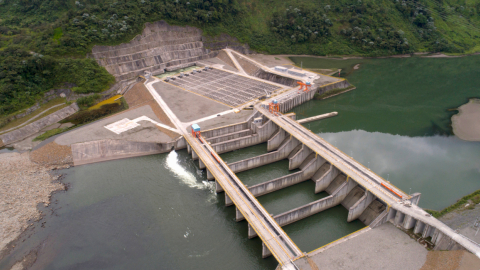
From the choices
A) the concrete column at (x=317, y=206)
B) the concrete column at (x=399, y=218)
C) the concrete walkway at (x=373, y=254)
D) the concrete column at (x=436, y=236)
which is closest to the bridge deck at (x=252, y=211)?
the concrete walkway at (x=373, y=254)

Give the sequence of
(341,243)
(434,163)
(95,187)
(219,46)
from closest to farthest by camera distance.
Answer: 1. (341,243)
2. (95,187)
3. (434,163)
4. (219,46)

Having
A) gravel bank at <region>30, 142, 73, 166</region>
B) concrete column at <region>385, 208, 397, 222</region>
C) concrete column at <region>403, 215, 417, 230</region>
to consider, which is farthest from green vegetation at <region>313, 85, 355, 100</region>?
gravel bank at <region>30, 142, 73, 166</region>

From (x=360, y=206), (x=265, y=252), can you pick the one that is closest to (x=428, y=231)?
(x=360, y=206)

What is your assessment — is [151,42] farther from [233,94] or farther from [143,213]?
[143,213]

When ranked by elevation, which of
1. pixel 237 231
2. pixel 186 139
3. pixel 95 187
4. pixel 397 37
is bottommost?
pixel 237 231

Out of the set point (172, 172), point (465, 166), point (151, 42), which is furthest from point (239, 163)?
point (151, 42)

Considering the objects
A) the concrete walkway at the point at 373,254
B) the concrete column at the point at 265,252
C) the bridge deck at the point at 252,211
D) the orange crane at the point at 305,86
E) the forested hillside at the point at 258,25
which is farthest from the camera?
the forested hillside at the point at 258,25

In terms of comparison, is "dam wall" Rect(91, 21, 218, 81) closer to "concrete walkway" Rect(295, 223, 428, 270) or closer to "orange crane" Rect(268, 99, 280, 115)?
"orange crane" Rect(268, 99, 280, 115)

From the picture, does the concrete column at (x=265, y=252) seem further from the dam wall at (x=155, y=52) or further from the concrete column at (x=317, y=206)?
the dam wall at (x=155, y=52)
